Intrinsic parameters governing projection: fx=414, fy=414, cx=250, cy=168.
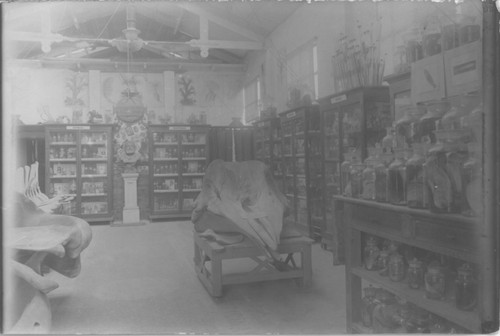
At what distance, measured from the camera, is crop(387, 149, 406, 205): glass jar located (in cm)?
186

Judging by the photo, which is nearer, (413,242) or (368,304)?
(413,242)

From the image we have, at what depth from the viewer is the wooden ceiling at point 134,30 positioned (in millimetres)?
2158

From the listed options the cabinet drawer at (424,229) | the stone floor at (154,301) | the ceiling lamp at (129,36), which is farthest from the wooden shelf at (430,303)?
the ceiling lamp at (129,36)

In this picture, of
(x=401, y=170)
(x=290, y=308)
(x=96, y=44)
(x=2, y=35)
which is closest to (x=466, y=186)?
(x=401, y=170)

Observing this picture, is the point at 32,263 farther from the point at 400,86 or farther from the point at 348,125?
the point at 348,125

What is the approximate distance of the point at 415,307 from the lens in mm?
2021

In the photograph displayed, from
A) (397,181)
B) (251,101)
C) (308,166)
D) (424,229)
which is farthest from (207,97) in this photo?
(308,166)

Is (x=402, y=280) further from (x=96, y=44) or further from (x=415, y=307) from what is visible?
(x=96, y=44)

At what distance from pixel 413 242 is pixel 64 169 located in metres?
1.81

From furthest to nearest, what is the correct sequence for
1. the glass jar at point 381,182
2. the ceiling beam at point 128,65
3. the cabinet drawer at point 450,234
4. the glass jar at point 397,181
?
the ceiling beam at point 128,65 → the glass jar at point 381,182 → the glass jar at point 397,181 → the cabinet drawer at point 450,234

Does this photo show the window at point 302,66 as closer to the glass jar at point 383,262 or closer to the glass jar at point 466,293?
the glass jar at point 383,262

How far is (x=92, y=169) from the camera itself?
231 cm

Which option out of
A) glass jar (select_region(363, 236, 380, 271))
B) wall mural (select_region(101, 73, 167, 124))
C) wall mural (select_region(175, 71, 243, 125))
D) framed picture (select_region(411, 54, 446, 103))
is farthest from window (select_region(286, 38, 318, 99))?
glass jar (select_region(363, 236, 380, 271))

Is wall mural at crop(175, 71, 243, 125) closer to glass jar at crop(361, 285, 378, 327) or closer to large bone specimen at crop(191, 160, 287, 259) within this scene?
large bone specimen at crop(191, 160, 287, 259)
